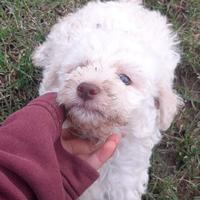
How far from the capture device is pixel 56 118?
2172 mm

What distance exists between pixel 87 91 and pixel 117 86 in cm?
22

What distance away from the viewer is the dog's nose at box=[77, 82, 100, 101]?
2215 millimetres

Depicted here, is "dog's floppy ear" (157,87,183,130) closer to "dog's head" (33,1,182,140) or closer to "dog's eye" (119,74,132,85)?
"dog's head" (33,1,182,140)

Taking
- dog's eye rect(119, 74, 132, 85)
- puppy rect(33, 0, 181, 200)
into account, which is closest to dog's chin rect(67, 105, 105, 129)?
puppy rect(33, 0, 181, 200)

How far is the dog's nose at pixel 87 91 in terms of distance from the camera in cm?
221

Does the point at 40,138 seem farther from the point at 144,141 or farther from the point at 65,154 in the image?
the point at 144,141

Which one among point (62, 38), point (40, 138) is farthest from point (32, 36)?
point (40, 138)

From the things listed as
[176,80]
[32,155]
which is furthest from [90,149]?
[176,80]

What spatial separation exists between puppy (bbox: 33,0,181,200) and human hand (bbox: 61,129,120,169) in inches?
1.7

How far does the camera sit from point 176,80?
388cm

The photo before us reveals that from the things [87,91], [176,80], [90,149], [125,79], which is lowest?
[176,80]

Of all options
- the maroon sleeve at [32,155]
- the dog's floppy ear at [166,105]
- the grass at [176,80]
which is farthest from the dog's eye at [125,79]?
the grass at [176,80]

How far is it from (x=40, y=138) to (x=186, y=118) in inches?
76.1

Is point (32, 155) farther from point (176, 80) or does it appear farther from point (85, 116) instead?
point (176, 80)
